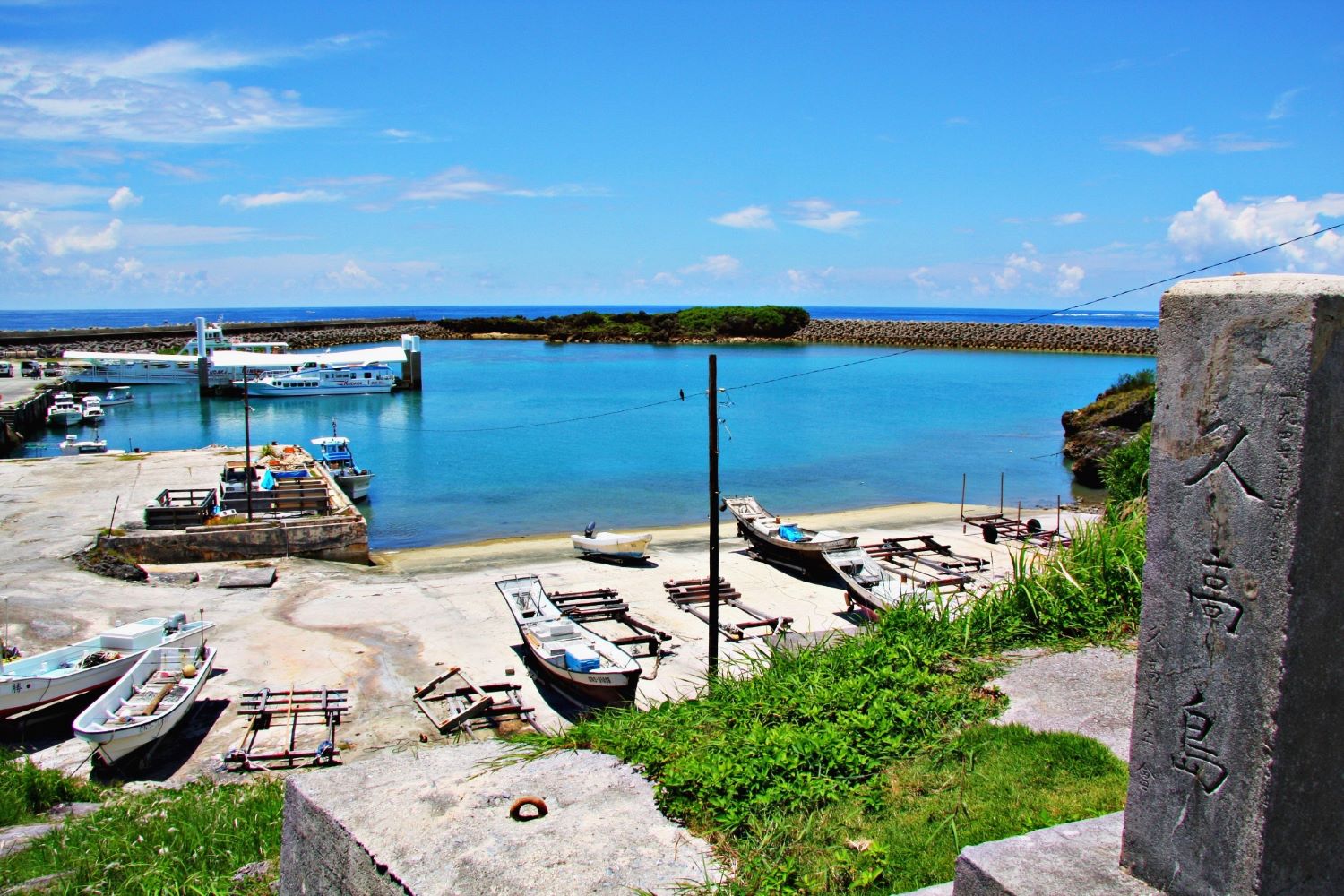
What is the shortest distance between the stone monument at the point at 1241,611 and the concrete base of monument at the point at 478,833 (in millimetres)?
2432

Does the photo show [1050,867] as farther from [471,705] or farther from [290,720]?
[290,720]

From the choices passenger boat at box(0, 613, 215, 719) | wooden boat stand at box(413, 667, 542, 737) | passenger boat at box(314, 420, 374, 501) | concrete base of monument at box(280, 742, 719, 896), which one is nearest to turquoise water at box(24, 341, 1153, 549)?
passenger boat at box(314, 420, 374, 501)

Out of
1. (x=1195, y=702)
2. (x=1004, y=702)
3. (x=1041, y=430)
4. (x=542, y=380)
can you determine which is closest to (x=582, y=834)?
(x=1195, y=702)

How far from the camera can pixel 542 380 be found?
106375mm

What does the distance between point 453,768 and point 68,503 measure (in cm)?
3300

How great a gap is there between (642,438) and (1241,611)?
197ft

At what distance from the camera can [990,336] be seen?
155 meters

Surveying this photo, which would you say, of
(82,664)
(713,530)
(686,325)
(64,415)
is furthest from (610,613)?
(686,325)

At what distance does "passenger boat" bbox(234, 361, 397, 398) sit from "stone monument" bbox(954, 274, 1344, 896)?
3603 inches

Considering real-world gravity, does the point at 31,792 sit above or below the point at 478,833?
below

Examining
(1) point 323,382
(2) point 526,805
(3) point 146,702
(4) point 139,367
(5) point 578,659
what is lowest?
(3) point 146,702

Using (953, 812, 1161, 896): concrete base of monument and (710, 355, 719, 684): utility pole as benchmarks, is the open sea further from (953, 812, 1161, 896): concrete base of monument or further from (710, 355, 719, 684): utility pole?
(953, 812, 1161, 896): concrete base of monument

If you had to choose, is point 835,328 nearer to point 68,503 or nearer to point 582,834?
point 68,503

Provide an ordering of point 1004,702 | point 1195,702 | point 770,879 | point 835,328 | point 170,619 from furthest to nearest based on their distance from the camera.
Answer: point 835,328 < point 170,619 < point 1004,702 < point 770,879 < point 1195,702
